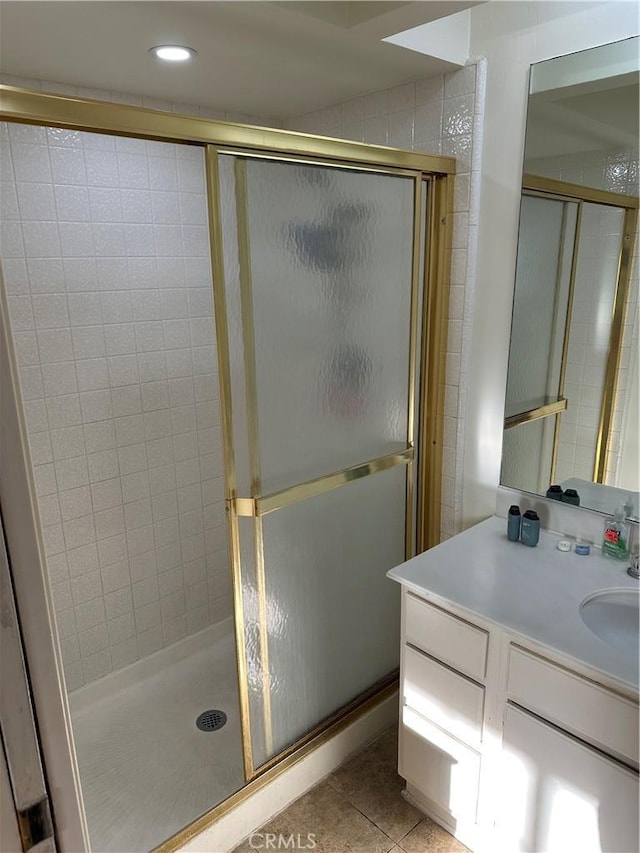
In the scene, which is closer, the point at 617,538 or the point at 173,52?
the point at 173,52

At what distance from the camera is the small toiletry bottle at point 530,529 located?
75.4 inches

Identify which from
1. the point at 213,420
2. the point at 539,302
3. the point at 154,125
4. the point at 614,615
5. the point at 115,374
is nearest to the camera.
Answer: the point at 154,125

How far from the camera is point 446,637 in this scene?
5.60 ft

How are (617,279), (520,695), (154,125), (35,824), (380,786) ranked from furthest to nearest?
(380,786) < (617,279) < (520,695) < (154,125) < (35,824)

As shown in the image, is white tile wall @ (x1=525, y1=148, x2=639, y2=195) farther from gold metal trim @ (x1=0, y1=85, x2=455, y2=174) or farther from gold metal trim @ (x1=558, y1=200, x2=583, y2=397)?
gold metal trim @ (x1=0, y1=85, x2=455, y2=174)

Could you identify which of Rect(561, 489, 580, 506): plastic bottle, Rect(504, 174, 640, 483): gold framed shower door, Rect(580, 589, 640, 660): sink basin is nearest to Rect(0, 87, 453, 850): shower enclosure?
Rect(504, 174, 640, 483): gold framed shower door

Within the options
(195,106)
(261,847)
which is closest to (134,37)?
(195,106)

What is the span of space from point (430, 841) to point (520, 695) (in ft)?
2.40

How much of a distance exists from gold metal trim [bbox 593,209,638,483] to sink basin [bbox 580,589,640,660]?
390 millimetres

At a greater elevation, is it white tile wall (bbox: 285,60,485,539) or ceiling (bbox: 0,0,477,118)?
ceiling (bbox: 0,0,477,118)

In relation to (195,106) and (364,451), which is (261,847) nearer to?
(364,451)

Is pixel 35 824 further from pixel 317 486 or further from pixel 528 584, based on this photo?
pixel 528 584

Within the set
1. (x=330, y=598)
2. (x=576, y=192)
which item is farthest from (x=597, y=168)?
(x=330, y=598)

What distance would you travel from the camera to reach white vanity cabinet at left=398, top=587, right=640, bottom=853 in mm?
1407
